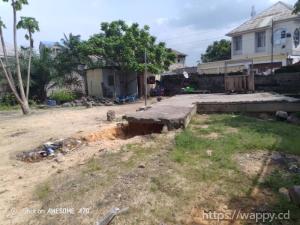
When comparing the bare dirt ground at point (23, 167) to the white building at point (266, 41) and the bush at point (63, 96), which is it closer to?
the bush at point (63, 96)

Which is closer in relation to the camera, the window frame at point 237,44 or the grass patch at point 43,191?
the grass patch at point 43,191

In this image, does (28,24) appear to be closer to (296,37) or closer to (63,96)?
(63,96)

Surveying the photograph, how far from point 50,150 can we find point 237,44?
77.5 ft

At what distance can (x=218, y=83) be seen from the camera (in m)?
18.5

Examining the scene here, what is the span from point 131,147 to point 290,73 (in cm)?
1089

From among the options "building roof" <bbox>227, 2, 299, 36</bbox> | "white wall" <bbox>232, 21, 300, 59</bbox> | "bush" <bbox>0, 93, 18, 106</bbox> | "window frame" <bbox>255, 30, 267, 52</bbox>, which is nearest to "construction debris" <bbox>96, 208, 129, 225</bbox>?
"bush" <bbox>0, 93, 18, 106</bbox>

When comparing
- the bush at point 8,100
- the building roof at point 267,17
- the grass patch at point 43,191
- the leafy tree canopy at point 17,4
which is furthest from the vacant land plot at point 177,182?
the building roof at point 267,17

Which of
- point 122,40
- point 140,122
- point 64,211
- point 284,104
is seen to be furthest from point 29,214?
point 122,40

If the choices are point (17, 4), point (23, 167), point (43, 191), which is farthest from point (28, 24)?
point (43, 191)

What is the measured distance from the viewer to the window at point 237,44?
1075 inches

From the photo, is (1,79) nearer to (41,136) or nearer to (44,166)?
(41,136)

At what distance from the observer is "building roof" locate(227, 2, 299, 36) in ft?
79.0

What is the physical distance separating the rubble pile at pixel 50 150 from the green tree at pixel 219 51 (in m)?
31.1

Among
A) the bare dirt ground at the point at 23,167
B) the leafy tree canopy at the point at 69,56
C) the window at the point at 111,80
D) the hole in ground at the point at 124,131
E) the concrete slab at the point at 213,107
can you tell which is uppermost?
the leafy tree canopy at the point at 69,56
